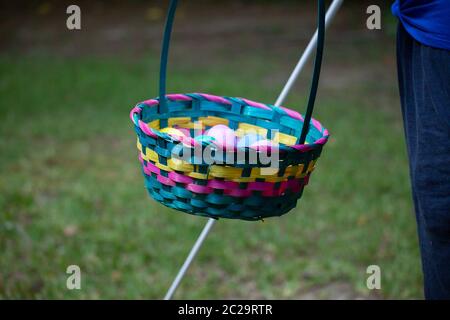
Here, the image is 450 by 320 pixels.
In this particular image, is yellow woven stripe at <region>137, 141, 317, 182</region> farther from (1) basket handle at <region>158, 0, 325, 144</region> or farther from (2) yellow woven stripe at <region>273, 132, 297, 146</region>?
(2) yellow woven stripe at <region>273, 132, 297, 146</region>

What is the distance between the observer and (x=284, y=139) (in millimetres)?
1960

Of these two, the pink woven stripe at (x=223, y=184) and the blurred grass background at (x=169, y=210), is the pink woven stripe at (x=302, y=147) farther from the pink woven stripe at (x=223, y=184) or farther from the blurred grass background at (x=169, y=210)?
the blurred grass background at (x=169, y=210)

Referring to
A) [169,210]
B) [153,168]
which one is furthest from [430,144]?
[169,210]

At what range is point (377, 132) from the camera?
5.36 m

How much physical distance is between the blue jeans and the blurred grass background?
1.23 metres

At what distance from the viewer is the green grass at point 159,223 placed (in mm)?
3217

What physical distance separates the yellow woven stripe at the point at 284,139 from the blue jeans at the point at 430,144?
0.34m

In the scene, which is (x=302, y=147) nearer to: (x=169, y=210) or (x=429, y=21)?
(x=429, y=21)

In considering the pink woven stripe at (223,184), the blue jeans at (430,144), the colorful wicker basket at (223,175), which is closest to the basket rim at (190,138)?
the colorful wicker basket at (223,175)

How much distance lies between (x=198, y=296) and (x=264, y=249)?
62cm

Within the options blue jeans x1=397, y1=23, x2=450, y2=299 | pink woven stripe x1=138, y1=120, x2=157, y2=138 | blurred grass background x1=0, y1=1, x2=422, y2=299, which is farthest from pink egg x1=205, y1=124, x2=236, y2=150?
blurred grass background x1=0, y1=1, x2=422, y2=299

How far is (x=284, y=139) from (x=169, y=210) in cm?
216

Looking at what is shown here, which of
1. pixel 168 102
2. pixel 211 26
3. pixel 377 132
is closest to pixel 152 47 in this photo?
pixel 211 26
